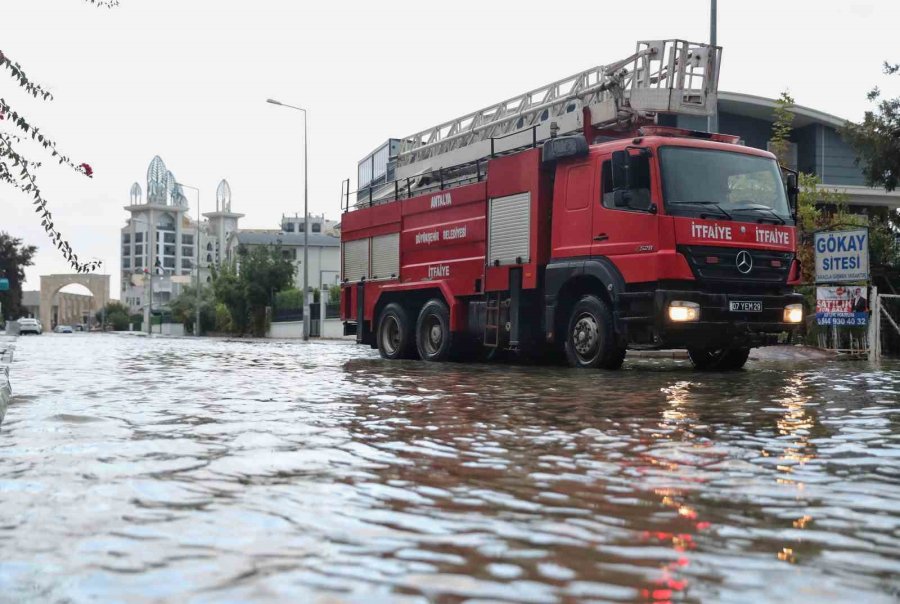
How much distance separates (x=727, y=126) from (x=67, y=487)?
112ft

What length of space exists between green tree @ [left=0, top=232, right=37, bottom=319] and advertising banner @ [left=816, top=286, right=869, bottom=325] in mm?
55534

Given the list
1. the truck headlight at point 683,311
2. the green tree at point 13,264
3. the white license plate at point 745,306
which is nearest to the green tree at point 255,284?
the green tree at point 13,264

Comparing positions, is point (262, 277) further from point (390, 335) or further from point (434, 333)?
point (434, 333)

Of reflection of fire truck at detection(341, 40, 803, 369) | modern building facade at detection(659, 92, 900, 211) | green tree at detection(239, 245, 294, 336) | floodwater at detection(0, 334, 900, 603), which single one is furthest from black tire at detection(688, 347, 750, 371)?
green tree at detection(239, 245, 294, 336)

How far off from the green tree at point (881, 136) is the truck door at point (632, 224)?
11.7 metres

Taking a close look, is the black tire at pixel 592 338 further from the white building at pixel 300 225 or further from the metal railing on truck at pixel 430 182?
the white building at pixel 300 225

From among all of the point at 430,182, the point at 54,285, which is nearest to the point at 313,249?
the point at 54,285

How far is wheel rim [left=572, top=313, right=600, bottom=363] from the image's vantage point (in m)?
13.2

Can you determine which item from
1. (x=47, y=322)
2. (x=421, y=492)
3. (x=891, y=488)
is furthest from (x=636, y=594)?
(x=47, y=322)

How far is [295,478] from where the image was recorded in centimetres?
499

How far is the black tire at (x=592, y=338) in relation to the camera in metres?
13.0

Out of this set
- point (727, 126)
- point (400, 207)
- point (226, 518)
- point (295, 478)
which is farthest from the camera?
point (727, 126)

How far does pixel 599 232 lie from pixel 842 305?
6.53 metres

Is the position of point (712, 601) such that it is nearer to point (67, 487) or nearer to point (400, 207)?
point (67, 487)
